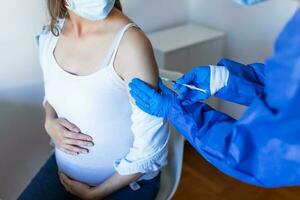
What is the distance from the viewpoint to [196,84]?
3.28 feet

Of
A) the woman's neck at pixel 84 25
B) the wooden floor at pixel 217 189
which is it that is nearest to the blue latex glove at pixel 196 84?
the woman's neck at pixel 84 25

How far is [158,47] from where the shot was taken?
1963 mm

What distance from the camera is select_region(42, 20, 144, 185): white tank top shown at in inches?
43.1

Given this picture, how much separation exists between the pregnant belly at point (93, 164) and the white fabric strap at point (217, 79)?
349mm

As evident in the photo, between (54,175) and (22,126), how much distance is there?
1.54ft

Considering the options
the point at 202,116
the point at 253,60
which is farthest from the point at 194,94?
the point at 253,60

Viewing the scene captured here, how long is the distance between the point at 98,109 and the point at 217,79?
35cm

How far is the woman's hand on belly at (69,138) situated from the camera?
1170mm

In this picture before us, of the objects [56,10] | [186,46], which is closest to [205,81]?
[56,10]

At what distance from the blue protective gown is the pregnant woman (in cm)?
23

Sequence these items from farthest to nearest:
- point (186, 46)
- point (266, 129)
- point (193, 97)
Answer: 1. point (186, 46)
2. point (193, 97)
3. point (266, 129)

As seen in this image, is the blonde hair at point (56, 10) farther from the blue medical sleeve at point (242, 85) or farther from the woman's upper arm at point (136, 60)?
the blue medical sleeve at point (242, 85)

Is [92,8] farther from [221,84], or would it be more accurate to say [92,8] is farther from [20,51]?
[20,51]

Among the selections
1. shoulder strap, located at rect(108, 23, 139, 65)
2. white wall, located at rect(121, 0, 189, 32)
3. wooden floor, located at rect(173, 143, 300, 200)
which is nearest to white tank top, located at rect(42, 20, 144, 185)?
shoulder strap, located at rect(108, 23, 139, 65)
